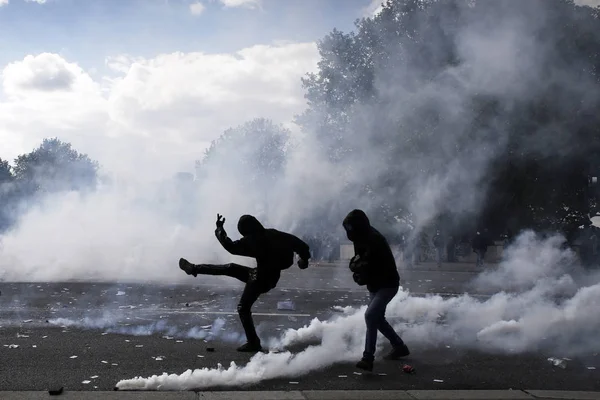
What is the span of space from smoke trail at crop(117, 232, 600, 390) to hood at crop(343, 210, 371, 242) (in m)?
1.45

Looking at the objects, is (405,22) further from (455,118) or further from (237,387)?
(237,387)

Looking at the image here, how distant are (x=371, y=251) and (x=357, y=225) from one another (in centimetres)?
34

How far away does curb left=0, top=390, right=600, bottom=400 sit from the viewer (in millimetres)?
5707

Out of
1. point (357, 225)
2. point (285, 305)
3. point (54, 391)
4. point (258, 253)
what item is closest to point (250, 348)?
point (258, 253)

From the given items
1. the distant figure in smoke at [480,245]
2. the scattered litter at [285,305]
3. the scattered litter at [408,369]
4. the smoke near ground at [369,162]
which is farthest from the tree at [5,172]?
the scattered litter at [408,369]

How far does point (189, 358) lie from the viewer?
768 centimetres

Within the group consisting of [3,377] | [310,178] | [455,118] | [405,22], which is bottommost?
[3,377]

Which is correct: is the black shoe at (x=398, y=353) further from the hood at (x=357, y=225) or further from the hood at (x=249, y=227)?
the hood at (x=249, y=227)

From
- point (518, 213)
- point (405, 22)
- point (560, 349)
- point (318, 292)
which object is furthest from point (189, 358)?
point (518, 213)

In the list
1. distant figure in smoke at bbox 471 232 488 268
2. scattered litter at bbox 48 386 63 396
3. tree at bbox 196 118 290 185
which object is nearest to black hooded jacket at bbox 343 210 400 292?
scattered litter at bbox 48 386 63 396

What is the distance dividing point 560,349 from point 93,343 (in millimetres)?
6240

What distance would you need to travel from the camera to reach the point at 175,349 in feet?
27.0

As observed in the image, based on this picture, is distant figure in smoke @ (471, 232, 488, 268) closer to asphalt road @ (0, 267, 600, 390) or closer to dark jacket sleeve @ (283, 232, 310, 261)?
asphalt road @ (0, 267, 600, 390)

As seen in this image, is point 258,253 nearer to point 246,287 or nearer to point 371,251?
point 246,287
